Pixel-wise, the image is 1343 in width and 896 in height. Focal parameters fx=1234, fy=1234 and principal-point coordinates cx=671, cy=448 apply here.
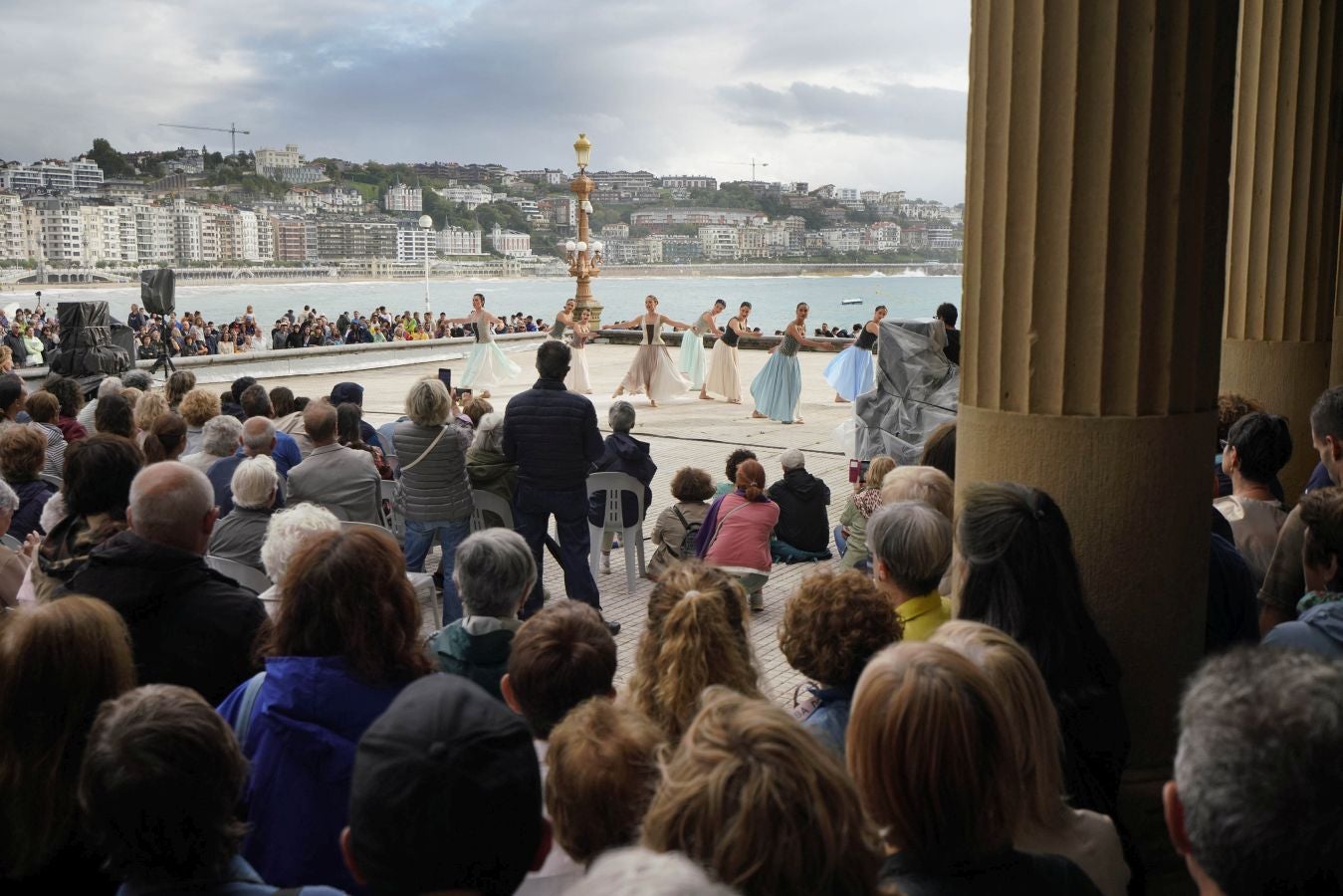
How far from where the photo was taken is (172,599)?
367 centimetres

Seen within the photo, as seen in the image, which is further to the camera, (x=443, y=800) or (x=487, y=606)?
(x=487, y=606)

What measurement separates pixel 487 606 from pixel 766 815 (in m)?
2.40

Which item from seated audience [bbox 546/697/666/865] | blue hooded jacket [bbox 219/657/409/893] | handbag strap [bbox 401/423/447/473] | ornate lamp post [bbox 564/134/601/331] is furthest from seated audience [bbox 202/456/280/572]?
ornate lamp post [bbox 564/134/601/331]

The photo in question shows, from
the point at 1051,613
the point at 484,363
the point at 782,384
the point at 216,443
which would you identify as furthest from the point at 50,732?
the point at 484,363

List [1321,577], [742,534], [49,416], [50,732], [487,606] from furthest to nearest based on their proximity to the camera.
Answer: [49,416] < [742,534] < [487,606] < [1321,577] < [50,732]

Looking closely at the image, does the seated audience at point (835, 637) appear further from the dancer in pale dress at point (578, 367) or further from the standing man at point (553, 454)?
the dancer in pale dress at point (578, 367)

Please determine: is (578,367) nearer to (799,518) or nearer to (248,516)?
(799,518)

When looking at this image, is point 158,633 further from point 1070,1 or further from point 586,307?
point 586,307

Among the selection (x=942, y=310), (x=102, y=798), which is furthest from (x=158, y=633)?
(x=942, y=310)

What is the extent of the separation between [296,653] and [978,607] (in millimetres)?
1799

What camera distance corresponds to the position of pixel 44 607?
105 inches

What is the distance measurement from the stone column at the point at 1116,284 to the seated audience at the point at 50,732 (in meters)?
2.77

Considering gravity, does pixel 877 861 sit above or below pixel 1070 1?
below

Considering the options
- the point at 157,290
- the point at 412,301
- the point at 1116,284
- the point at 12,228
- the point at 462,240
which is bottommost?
the point at 412,301
